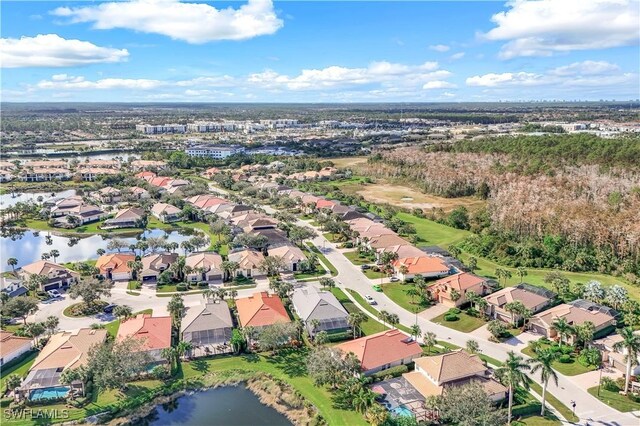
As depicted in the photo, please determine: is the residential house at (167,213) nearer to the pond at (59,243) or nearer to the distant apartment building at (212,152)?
the pond at (59,243)

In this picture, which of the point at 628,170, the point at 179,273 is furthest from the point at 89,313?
the point at 628,170

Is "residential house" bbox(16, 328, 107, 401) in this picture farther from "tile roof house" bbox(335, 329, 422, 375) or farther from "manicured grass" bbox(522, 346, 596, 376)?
"manicured grass" bbox(522, 346, 596, 376)

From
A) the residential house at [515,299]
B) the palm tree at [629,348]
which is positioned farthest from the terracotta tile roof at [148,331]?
the palm tree at [629,348]

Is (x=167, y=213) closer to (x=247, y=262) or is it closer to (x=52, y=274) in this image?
(x=52, y=274)

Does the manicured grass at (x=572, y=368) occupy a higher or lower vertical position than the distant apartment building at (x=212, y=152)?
lower

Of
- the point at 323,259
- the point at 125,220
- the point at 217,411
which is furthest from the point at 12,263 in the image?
the point at 217,411

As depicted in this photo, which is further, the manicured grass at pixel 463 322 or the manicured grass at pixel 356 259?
the manicured grass at pixel 356 259

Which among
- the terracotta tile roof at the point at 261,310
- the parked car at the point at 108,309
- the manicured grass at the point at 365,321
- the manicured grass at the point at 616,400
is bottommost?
the manicured grass at the point at 616,400
